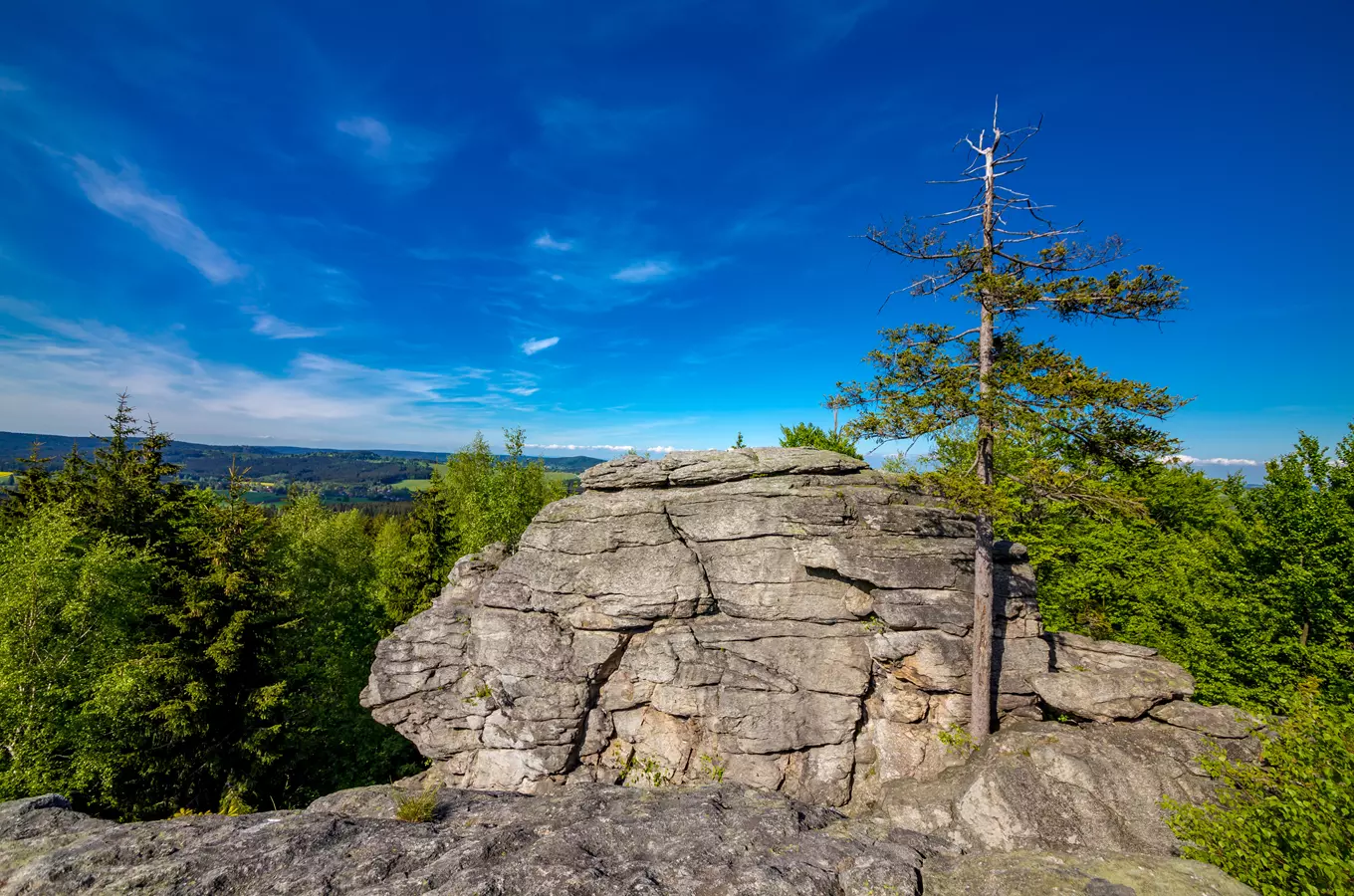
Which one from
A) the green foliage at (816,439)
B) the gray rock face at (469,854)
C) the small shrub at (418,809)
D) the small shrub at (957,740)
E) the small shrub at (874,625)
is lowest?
the small shrub at (418,809)

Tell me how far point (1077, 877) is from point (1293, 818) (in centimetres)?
368

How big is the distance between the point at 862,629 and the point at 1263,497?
1771 cm

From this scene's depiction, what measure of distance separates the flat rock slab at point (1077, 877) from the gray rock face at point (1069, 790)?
3.24 feet

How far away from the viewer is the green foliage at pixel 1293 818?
7.87m

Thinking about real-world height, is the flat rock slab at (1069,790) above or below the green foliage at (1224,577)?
below

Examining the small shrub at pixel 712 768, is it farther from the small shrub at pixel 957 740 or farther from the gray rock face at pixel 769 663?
the small shrub at pixel 957 740

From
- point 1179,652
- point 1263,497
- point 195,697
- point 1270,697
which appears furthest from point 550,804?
point 1263,497

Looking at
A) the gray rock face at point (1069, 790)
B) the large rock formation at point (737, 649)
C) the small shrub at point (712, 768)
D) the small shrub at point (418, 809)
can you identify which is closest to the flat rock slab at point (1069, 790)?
the gray rock face at point (1069, 790)

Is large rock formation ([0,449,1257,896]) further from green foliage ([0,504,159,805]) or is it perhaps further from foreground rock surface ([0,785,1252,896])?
green foliage ([0,504,159,805])

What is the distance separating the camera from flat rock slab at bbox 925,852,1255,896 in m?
9.38

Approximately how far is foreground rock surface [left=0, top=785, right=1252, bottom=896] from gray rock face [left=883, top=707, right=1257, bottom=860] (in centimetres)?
99

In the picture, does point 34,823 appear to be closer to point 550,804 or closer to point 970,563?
point 550,804

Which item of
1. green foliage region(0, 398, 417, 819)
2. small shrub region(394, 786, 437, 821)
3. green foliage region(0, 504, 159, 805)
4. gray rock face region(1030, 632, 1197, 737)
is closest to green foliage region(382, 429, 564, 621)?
green foliage region(0, 398, 417, 819)

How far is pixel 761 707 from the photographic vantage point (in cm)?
1562
